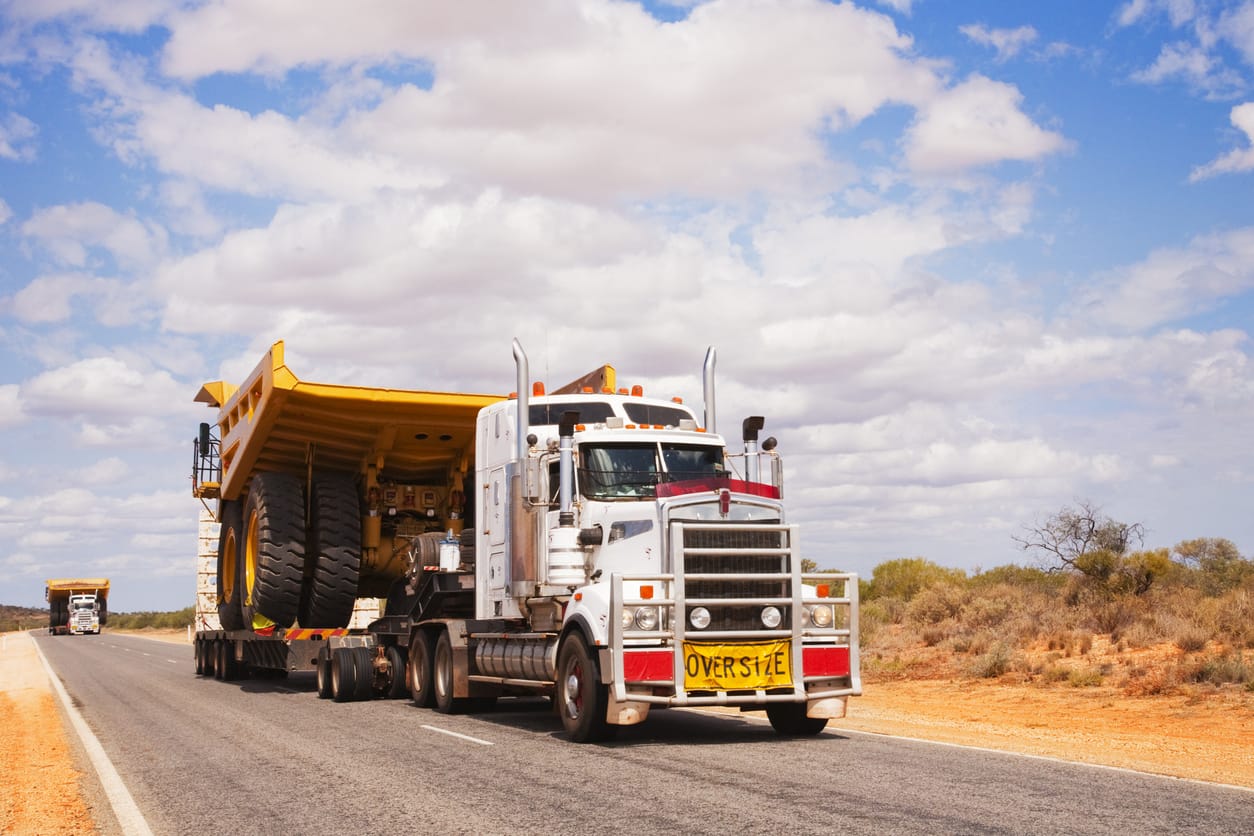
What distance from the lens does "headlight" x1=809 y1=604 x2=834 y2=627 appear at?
12.3 meters

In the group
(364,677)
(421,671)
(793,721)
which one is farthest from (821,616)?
(364,677)

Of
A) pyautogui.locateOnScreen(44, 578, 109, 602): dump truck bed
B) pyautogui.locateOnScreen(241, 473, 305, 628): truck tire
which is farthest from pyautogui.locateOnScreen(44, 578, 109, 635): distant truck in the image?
pyautogui.locateOnScreen(241, 473, 305, 628): truck tire

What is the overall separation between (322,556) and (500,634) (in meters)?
5.42

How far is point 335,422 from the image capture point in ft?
58.8

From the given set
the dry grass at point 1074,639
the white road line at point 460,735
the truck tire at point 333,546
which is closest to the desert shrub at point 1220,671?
the dry grass at point 1074,639

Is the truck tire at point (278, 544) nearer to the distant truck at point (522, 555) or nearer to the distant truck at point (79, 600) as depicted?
the distant truck at point (522, 555)

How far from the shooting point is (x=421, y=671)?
55.3 ft

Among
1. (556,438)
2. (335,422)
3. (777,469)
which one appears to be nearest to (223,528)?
(335,422)

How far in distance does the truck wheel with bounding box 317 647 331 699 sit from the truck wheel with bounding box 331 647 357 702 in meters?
0.50

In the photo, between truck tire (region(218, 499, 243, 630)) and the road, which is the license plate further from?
truck tire (region(218, 499, 243, 630))

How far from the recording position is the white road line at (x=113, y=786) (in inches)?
316

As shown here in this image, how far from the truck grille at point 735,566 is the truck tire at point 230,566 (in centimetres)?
1137

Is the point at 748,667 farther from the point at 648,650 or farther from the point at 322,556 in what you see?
the point at 322,556

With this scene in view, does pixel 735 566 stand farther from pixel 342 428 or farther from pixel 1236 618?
pixel 1236 618
